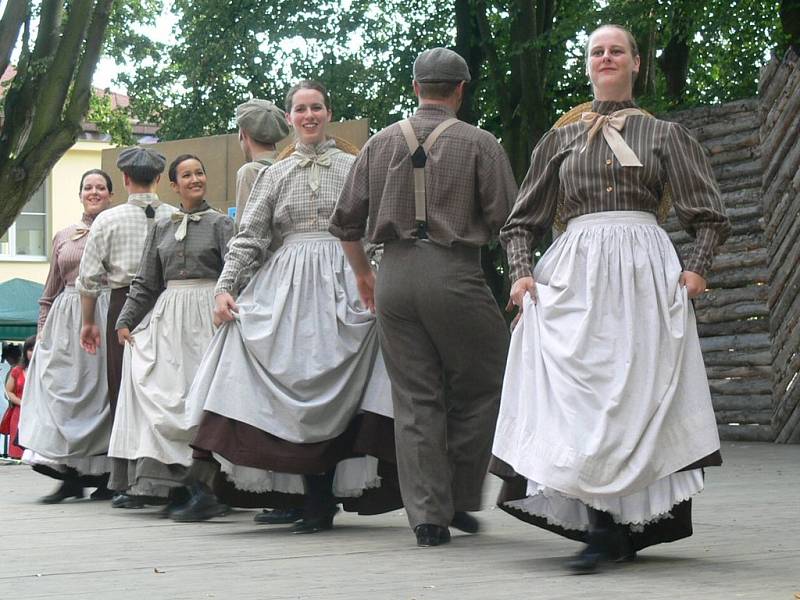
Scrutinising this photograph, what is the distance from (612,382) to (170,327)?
3589mm

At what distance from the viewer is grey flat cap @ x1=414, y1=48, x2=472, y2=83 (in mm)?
6707

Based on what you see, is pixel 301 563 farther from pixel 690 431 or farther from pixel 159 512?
pixel 159 512

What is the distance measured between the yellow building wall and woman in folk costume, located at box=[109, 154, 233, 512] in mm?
31464

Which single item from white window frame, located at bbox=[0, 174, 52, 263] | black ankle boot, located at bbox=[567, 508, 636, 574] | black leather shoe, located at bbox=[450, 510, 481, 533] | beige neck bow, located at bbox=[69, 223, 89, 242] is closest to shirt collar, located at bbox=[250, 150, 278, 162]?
beige neck bow, located at bbox=[69, 223, 89, 242]

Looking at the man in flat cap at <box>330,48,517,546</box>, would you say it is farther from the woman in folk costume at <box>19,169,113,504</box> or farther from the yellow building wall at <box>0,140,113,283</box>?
the yellow building wall at <box>0,140,113,283</box>

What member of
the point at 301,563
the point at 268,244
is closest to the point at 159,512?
the point at 268,244

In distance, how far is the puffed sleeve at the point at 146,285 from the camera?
28.4ft

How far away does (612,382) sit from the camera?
554cm

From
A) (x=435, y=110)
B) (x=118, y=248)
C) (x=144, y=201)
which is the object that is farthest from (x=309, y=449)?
(x=144, y=201)

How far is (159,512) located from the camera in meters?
8.56

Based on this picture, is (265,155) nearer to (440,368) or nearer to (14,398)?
(440,368)

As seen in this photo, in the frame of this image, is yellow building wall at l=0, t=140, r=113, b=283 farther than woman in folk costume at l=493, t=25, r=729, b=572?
Yes

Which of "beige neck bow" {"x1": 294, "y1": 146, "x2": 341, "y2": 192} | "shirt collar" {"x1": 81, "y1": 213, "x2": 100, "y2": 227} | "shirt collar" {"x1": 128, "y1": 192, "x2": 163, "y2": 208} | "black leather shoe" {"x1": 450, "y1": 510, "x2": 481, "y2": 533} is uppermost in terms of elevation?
"beige neck bow" {"x1": 294, "y1": 146, "x2": 341, "y2": 192}

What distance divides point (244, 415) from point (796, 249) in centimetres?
669
